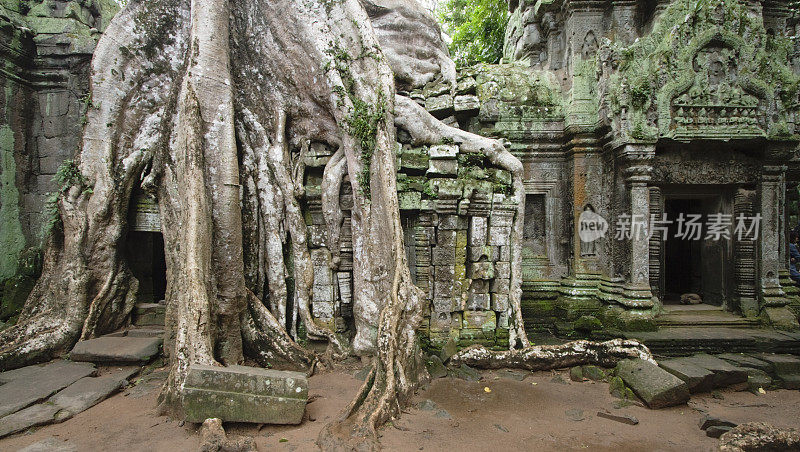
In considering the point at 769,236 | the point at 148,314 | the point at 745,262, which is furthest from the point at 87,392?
the point at 769,236

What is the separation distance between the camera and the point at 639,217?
18.0 feet

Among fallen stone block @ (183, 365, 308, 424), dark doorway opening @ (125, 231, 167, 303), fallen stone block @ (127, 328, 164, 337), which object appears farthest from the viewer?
dark doorway opening @ (125, 231, 167, 303)

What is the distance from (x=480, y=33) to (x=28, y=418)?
12.1 meters

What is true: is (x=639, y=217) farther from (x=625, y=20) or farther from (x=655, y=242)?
(x=625, y=20)

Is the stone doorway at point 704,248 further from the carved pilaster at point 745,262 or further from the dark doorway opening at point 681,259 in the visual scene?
the carved pilaster at point 745,262

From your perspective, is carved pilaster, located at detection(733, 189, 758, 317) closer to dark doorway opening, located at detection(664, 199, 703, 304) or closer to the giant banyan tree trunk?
dark doorway opening, located at detection(664, 199, 703, 304)

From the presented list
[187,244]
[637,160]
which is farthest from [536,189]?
[187,244]

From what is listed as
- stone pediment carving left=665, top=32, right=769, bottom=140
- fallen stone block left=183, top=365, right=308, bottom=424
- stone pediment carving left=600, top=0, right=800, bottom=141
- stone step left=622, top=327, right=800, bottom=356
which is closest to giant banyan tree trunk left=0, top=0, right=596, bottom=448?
fallen stone block left=183, top=365, right=308, bottom=424

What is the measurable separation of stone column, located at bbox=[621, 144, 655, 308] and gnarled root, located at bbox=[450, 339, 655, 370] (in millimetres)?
1412

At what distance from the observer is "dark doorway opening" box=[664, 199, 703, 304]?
684 centimetres

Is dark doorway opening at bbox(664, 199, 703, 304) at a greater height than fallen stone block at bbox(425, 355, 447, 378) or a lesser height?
greater

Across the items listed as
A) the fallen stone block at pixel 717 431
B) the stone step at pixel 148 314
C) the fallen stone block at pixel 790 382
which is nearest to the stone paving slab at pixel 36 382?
the stone step at pixel 148 314

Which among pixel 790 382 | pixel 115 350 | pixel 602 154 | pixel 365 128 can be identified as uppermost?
pixel 602 154

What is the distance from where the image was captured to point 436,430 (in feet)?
9.69
